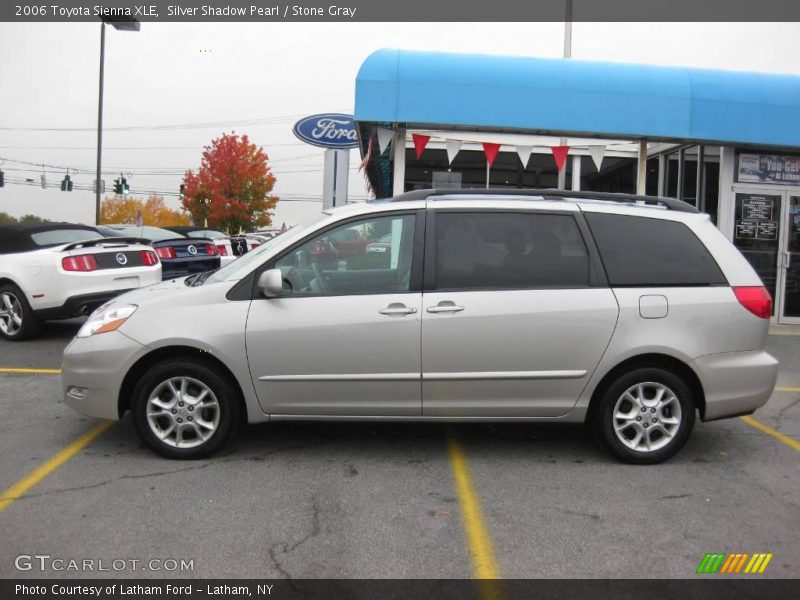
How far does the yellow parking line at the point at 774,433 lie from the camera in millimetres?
5109

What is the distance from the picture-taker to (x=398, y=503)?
12.6ft

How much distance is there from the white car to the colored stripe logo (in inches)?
288

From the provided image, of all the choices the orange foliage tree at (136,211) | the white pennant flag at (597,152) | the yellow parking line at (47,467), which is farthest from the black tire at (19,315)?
the orange foliage tree at (136,211)

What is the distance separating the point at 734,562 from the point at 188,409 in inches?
124

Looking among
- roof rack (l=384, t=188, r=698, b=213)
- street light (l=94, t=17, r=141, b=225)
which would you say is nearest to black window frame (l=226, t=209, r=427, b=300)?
roof rack (l=384, t=188, r=698, b=213)

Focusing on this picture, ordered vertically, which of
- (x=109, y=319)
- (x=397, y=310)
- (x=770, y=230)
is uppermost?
(x=770, y=230)

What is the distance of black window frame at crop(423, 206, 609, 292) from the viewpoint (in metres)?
4.38

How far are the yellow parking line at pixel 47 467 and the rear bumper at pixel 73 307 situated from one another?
351 cm

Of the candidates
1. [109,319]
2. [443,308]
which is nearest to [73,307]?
[109,319]

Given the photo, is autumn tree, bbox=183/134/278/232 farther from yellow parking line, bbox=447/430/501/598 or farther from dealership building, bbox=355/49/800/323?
yellow parking line, bbox=447/430/501/598

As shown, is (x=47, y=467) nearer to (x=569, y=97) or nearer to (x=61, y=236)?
(x=61, y=236)
